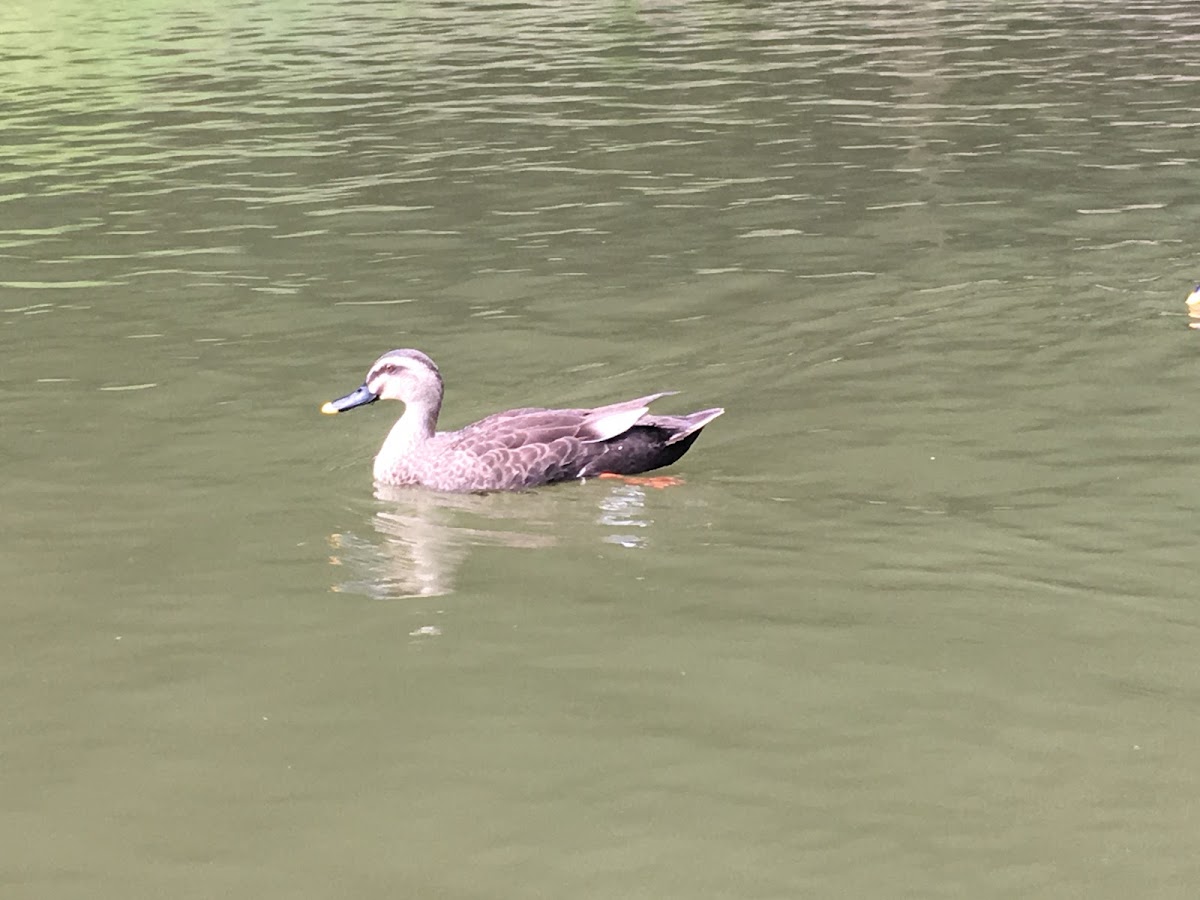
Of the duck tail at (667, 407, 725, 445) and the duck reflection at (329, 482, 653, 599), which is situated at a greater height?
the duck tail at (667, 407, 725, 445)

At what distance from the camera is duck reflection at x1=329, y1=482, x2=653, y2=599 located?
11164mm

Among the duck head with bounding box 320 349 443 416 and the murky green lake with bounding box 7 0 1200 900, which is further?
the duck head with bounding box 320 349 443 416

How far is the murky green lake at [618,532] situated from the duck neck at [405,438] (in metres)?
0.38

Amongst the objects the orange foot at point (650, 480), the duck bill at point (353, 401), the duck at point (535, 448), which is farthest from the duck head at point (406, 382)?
the orange foot at point (650, 480)

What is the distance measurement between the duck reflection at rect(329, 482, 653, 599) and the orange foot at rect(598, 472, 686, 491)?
0.08m

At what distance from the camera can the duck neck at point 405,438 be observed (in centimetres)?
1316

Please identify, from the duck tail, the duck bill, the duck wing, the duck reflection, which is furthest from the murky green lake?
the duck bill

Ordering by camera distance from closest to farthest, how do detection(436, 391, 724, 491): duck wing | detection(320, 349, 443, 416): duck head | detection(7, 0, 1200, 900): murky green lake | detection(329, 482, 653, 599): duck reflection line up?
1. detection(7, 0, 1200, 900): murky green lake
2. detection(329, 482, 653, 599): duck reflection
3. detection(436, 391, 724, 491): duck wing
4. detection(320, 349, 443, 416): duck head

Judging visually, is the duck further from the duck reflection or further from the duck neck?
the duck reflection

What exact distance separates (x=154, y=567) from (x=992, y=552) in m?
5.16

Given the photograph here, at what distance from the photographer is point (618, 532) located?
11953 millimetres

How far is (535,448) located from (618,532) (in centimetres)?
113

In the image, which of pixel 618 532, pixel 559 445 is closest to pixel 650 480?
pixel 559 445

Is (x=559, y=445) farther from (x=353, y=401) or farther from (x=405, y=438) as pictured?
(x=353, y=401)
